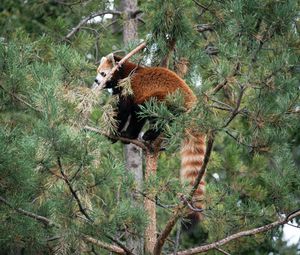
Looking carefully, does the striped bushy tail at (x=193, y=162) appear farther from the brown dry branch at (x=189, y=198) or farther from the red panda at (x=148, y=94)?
the brown dry branch at (x=189, y=198)

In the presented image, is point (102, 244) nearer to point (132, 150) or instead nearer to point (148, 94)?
point (148, 94)

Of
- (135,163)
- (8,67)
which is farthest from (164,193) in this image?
(135,163)

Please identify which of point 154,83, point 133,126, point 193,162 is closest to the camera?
point 193,162

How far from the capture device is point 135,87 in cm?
638

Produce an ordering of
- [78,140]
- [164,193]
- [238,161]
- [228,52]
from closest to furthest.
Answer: [78,140] → [228,52] → [164,193] → [238,161]

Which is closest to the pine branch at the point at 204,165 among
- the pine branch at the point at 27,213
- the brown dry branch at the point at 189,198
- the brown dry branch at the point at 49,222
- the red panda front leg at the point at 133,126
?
the brown dry branch at the point at 189,198

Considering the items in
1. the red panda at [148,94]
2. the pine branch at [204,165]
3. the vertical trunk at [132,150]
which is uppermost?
the pine branch at [204,165]

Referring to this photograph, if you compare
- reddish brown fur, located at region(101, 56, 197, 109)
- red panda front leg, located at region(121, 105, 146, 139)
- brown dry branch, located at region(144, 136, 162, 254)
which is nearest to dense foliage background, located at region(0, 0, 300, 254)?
reddish brown fur, located at region(101, 56, 197, 109)

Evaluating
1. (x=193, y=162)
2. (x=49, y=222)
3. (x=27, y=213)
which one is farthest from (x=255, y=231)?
(x=27, y=213)

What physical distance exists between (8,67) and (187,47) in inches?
59.8

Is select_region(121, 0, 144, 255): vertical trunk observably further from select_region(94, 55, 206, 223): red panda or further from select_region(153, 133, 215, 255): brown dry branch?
select_region(153, 133, 215, 255): brown dry branch

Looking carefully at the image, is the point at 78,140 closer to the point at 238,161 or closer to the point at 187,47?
the point at 187,47

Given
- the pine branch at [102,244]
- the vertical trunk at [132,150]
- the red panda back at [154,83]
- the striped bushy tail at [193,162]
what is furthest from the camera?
the vertical trunk at [132,150]

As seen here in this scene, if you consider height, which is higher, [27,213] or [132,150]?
[27,213]
